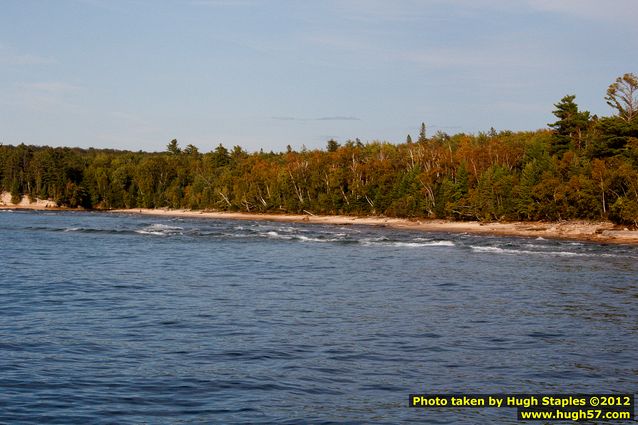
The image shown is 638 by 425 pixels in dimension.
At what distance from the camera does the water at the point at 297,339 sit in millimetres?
16672

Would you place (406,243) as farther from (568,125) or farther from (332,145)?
(332,145)

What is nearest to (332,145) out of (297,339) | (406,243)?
(406,243)

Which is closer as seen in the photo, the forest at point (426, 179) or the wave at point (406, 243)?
the wave at point (406, 243)

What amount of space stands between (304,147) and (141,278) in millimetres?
137626

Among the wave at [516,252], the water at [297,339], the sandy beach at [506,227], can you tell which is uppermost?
the sandy beach at [506,227]

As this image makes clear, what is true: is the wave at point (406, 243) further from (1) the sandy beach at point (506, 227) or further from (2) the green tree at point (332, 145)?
(2) the green tree at point (332, 145)

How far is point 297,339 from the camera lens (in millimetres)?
23625

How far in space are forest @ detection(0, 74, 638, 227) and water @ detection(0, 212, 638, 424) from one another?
45.1 m

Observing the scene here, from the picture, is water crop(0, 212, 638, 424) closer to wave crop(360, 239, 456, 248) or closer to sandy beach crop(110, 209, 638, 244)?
wave crop(360, 239, 456, 248)

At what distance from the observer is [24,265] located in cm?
4703

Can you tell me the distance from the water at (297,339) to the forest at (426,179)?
45.1 m

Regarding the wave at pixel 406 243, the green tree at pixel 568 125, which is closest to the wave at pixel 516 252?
the wave at pixel 406 243

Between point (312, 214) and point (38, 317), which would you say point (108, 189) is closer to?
point (312, 214)

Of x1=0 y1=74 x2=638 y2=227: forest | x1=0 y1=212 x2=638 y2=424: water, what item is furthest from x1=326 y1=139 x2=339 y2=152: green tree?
x1=0 y1=212 x2=638 y2=424: water
